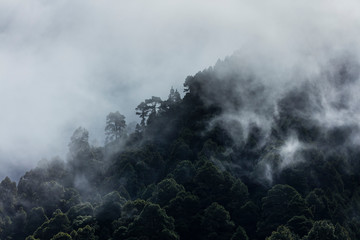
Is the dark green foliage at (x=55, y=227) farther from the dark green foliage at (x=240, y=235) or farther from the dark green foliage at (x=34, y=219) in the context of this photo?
the dark green foliage at (x=240, y=235)

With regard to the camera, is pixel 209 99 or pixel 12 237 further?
pixel 209 99

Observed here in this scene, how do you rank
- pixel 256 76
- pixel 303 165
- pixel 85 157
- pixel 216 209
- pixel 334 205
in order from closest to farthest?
pixel 216 209 → pixel 334 205 → pixel 303 165 → pixel 85 157 → pixel 256 76

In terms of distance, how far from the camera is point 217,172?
8862 cm

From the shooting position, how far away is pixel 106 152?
405ft

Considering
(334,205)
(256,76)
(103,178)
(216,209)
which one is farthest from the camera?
(256,76)

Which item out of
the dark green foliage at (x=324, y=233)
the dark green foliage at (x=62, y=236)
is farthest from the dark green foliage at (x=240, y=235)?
Result: the dark green foliage at (x=62, y=236)

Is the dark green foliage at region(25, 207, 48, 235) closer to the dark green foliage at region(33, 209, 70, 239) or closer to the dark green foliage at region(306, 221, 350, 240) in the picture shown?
the dark green foliage at region(33, 209, 70, 239)

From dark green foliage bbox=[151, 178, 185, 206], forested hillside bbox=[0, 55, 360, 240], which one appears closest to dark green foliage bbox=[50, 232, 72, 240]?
forested hillside bbox=[0, 55, 360, 240]

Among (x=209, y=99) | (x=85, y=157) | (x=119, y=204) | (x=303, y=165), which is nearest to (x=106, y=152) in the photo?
(x=85, y=157)

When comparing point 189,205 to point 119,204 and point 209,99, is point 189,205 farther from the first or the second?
point 209,99

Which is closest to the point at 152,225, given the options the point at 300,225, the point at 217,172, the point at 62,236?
the point at 62,236

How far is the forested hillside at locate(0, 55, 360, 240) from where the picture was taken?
77625mm

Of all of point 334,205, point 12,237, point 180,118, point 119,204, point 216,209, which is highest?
point 180,118

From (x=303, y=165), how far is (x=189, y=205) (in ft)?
78.9
